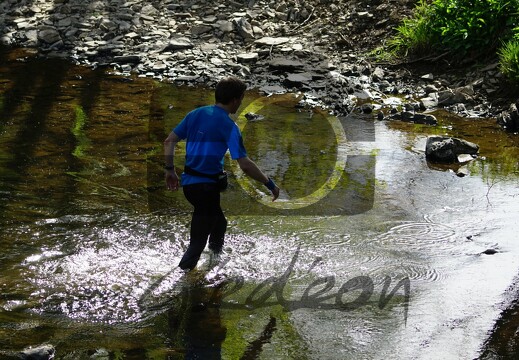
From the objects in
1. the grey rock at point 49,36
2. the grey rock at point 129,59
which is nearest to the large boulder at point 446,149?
the grey rock at point 129,59

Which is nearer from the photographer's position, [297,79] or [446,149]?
[446,149]

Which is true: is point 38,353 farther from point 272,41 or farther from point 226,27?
point 226,27

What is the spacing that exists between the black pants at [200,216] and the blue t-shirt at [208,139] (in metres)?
0.09

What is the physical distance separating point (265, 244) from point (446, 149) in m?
3.73

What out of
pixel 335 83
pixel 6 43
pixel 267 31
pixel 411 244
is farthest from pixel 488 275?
pixel 6 43

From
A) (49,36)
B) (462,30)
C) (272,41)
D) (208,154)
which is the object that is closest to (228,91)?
(208,154)

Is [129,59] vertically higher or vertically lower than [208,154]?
higher

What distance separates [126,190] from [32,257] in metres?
2.01

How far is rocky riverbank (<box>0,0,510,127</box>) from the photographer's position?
1304 cm

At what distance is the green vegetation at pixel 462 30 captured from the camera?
13.4 meters

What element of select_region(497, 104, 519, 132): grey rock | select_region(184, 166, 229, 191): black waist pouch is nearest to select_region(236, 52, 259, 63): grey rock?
select_region(497, 104, 519, 132): grey rock

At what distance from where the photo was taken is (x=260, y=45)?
49.4 ft

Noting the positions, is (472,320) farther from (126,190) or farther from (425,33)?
(425,33)

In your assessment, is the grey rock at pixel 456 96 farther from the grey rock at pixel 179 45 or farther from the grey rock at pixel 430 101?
the grey rock at pixel 179 45
